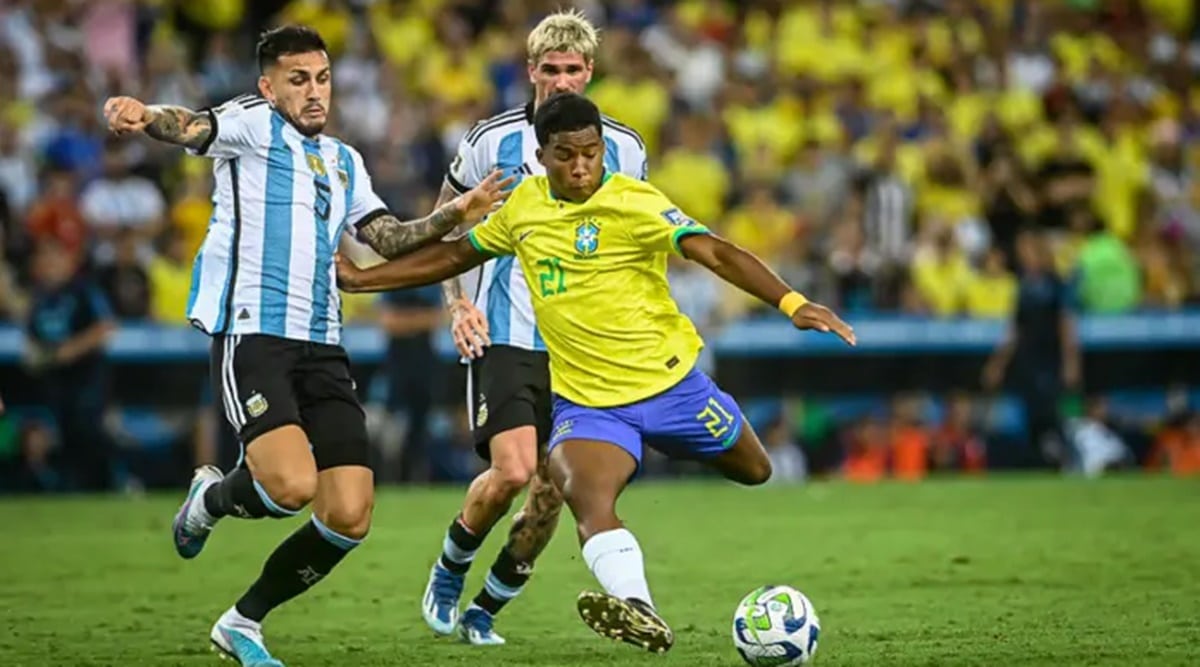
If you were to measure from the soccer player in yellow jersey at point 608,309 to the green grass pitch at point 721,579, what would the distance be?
821 mm

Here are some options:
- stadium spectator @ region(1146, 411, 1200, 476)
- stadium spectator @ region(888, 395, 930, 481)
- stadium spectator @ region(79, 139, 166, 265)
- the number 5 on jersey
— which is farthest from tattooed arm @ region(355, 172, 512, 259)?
stadium spectator @ region(1146, 411, 1200, 476)

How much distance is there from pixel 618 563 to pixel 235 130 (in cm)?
239

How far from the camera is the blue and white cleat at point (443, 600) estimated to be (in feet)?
31.7

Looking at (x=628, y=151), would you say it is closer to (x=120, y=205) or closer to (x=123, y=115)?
(x=123, y=115)

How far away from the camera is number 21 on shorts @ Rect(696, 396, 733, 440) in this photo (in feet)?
28.0

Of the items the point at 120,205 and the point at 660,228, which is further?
the point at 120,205

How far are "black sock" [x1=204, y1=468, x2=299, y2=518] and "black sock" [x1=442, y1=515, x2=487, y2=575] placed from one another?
1174 millimetres

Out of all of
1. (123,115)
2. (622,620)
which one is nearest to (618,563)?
(622,620)

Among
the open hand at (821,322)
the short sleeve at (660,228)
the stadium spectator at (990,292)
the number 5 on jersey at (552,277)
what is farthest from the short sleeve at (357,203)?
the stadium spectator at (990,292)

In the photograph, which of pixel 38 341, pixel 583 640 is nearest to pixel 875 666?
pixel 583 640

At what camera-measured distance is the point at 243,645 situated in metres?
8.43

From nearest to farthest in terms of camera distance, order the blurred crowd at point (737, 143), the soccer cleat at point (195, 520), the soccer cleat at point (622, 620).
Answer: the soccer cleat at point (622, 620) → the soccer cleat at point (195, 520) → the blurred crowd at point (737, 143)

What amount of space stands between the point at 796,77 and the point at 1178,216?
4158 millimetres

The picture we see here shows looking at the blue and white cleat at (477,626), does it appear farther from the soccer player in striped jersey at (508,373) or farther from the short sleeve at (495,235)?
the short sleeve at (495,235)
